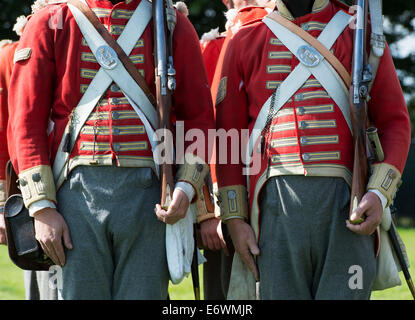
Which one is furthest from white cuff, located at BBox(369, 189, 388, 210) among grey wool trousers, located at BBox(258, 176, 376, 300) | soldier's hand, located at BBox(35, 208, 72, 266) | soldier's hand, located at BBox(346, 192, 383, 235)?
soldier's hand, located at BBox(35, 208, 72, 266)

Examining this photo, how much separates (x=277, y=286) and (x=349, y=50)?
1117 mm

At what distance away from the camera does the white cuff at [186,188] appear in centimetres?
328

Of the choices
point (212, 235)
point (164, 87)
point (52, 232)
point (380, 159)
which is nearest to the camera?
point (52, 232)

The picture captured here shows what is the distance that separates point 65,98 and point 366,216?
1.41 m

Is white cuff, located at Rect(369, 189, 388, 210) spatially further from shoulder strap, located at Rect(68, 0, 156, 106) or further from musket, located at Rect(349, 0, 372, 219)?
shoulder strap, located at Rect(68, 0, 156, 106)

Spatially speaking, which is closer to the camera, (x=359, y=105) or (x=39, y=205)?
(x=39, y=205)

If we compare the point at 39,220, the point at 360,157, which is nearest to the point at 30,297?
the point at 39,220

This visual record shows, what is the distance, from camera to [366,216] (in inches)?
128

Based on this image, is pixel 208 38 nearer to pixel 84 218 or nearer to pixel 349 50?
pixel 349 50

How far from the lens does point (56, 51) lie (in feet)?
10.9

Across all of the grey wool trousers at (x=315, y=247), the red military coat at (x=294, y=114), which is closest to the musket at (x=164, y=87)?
the red military coat at (x=294, y=114)

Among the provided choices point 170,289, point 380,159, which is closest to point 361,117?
point 380,159

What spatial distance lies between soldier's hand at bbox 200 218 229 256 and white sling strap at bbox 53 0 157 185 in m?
0.79

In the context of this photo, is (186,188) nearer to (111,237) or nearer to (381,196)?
(111,237)
